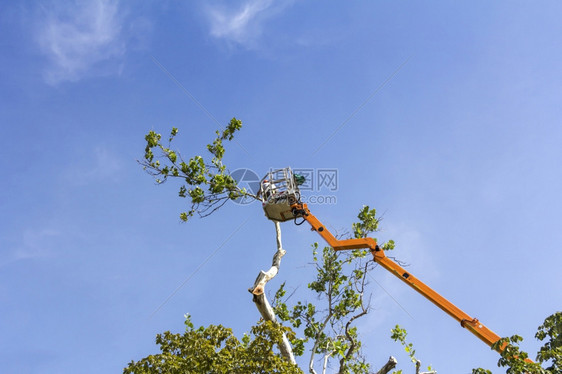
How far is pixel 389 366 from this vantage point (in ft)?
41.6

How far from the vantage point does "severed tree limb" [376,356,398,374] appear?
41.4ft

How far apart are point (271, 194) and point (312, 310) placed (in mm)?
4738

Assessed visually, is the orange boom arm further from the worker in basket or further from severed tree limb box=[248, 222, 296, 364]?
severed tree limb box=[248, 222, 296, 364]

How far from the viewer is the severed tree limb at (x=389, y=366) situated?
41.4 feet

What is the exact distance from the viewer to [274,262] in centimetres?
1496

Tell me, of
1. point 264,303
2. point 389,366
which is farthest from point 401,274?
point 264,303

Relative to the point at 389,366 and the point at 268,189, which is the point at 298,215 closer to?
the point at 268,189

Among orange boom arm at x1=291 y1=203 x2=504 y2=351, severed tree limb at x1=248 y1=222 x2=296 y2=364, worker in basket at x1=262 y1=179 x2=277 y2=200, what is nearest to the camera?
severed tree limb at x1=248 y1=222 x2=296 y2=364

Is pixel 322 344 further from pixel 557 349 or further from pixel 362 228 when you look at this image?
pixel 557 349

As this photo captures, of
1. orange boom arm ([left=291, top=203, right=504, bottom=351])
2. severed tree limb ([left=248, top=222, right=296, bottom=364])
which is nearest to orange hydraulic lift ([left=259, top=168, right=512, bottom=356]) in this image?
orange boom arm ([left=291, top=203, right=504, bottom=351])

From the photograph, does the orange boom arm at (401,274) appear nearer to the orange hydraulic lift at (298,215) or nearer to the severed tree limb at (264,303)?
the orange hydraulic lift at (298,215)

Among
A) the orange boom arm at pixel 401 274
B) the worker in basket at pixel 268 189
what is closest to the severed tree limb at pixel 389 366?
the orange boom arm at pixel 401 274

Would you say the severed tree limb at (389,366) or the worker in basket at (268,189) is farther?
the worker in basket at (268,189)

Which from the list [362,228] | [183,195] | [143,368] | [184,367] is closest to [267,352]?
[184,367]
